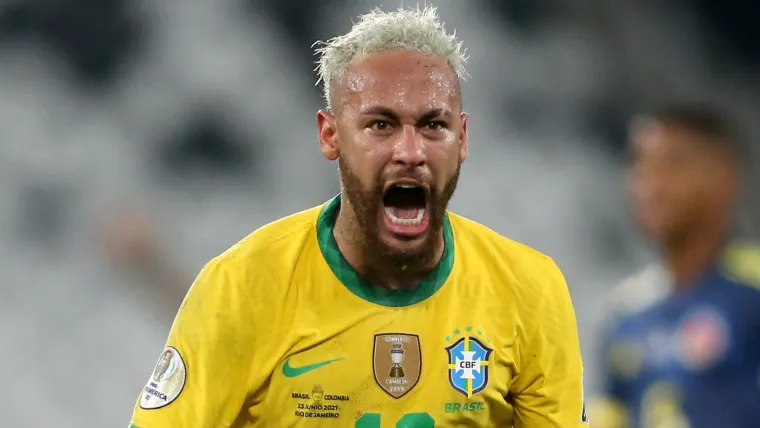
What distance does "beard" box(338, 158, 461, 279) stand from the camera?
2219 mm

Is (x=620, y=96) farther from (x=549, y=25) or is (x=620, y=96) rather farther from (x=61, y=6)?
(x=61, y=6)

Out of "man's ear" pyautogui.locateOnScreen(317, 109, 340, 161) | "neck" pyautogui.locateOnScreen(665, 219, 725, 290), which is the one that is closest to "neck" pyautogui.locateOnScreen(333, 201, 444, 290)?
"man's ear" pyautogui.locateOnScreen(317, 109, 340, 161)

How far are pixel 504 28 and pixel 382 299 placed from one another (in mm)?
2124

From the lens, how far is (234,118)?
395 cm

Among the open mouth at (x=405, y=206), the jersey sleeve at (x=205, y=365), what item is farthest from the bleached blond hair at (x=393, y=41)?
the jersey sleeve at (x=205, y=365)

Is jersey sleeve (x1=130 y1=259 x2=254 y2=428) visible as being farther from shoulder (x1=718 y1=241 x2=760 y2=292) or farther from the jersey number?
shoulder (x1=718 y1=241 x2=760 y2=292)

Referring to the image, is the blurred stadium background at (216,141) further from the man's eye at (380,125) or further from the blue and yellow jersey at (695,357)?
the man's eye at (380,125)

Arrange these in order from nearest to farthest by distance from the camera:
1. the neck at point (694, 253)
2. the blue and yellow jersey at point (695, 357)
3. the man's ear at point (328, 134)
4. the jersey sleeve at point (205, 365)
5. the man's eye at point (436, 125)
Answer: the jersey sleeve at point (205, 365) → the man's eye at point (436, 125) → the man's ear at point (328, 134) → the blue and yellow jersey at point (695, 357) → the neck at point (694, 253)

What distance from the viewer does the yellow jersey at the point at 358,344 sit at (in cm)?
213

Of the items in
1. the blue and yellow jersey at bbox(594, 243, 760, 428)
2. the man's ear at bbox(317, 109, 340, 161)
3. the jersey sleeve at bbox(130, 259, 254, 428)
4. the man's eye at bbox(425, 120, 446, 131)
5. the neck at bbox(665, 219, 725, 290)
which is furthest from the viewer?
the neck at bbox(665, 219, 725, 290)

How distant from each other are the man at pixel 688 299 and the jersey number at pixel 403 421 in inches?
64.6

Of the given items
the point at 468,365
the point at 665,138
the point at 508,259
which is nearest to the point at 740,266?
the point at 665,138

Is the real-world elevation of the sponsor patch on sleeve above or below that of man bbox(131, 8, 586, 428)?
below

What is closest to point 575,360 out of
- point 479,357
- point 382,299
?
point 479,357
